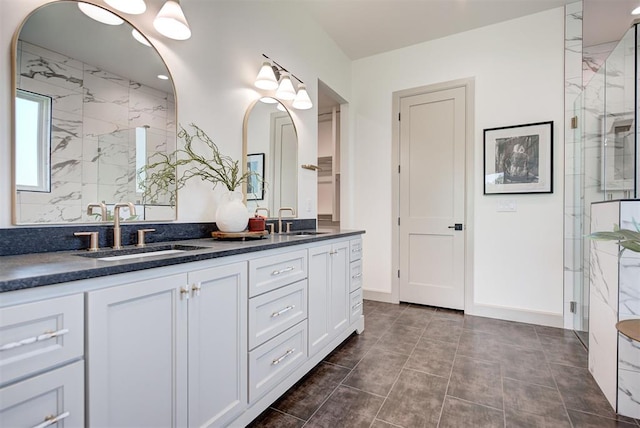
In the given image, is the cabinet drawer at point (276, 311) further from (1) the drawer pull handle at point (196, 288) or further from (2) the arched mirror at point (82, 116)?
(2) the arched mirror at point (82, 116)

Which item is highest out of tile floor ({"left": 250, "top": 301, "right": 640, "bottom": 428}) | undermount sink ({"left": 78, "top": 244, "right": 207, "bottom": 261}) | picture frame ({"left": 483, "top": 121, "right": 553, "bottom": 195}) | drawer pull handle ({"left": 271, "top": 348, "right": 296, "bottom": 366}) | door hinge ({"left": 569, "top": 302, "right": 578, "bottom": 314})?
picture frame ({"left": 483, "top": 121, "right": 553, "bottom": 195})

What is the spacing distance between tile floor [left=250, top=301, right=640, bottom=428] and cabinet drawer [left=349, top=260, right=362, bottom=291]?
1.48ft

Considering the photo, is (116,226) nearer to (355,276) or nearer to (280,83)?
(280,83)

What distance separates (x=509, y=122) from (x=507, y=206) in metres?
0.87

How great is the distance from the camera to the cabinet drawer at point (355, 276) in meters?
2.61

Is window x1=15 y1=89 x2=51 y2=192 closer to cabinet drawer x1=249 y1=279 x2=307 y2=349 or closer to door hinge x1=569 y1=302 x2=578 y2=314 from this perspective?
cabinet drawer x1=249 y1=279 x2=307 y2=349

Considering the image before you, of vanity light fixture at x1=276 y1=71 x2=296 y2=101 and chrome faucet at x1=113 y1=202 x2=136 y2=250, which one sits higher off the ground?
vanity light fixture at x1=276 y1=71 x2=296 y2=101

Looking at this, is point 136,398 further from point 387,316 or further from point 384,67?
point 384,67

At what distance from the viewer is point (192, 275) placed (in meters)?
1.20

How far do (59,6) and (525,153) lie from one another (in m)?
3.65

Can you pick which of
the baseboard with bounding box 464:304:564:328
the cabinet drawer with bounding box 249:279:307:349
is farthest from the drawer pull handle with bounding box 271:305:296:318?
the baseboard with bounding box 464:304:564:328

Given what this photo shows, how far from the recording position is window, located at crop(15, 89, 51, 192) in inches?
45.5

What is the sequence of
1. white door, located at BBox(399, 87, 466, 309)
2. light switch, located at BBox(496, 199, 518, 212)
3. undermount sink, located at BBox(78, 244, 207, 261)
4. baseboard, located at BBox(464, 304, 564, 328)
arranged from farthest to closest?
white door, located at BBox(399, 87, 466, 309)
light switch, located at BBox(496, 199, 518, 212)
baseboard, located at BBox(464, 304, 564, 328)
undermount sink, located at BBox(78, 244, 207, 261)

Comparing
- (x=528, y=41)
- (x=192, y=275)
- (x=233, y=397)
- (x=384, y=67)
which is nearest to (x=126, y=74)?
(x=192, y=275)
